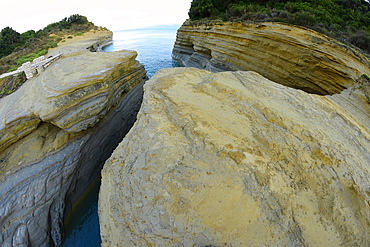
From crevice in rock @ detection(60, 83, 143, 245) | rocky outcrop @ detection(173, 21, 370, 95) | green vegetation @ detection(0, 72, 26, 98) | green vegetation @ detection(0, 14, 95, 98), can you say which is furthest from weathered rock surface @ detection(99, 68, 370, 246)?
green vegetation @ detection(0, 14, 95, 98)

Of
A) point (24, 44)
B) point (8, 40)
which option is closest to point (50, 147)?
point (24, 44)

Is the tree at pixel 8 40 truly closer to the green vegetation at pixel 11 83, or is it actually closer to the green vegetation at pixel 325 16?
the green vegetation at pixel 11 83

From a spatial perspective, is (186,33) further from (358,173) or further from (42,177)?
(358,173)

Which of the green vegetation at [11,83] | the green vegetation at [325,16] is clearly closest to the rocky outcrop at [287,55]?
the green vegetation at [325,16]

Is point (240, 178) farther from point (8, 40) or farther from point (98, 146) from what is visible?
point (8, 40)

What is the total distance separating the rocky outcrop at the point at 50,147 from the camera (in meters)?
5.71

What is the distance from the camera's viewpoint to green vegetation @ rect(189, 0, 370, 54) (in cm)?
1029

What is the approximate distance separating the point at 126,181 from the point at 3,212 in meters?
4.95

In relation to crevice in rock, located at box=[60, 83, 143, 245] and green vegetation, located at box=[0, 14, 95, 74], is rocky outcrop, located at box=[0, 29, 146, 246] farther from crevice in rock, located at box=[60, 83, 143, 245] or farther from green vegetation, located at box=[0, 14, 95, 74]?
green vegetation, located at box=[0, 14, 95, 74]

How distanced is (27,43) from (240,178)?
33110mm

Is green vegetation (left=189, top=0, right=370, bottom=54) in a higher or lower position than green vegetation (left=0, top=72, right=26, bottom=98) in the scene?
higher

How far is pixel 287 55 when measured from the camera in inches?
378

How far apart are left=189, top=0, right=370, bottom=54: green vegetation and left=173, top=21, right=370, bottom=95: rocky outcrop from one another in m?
2.17

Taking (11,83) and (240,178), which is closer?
(240,178)
